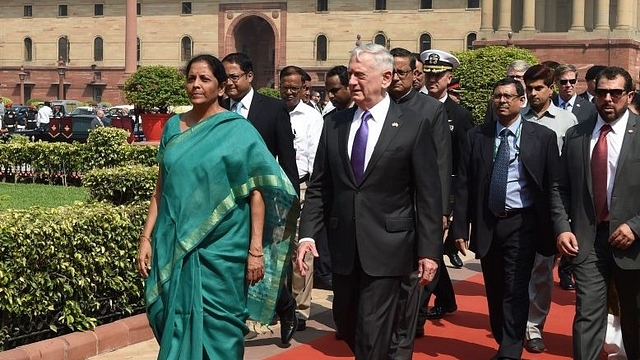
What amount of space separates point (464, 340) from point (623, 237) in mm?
1941

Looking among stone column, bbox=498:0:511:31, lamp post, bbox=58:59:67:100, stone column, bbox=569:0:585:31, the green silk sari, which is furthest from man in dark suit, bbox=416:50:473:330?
lamp post, bbox=58:59:67:100

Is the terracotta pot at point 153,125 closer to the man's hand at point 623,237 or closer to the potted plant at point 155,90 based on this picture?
the potted plant at point 155,90

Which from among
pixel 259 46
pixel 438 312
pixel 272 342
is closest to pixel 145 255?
pixel 272 342

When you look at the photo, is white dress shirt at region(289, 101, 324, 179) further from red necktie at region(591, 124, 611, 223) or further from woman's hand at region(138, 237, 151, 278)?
woman's hand at region(138, 237, 151, 278)

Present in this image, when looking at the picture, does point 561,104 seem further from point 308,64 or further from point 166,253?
point 308,64

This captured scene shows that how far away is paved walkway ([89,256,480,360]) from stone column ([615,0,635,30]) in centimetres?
4309

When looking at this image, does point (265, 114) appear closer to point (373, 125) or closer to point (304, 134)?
point (304, 134)

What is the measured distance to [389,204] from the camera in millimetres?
5160

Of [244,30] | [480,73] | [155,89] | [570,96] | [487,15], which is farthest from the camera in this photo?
[244,30]

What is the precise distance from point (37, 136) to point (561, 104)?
72.0ft

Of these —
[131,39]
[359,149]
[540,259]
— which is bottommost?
[540,259]

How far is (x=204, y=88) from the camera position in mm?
4809

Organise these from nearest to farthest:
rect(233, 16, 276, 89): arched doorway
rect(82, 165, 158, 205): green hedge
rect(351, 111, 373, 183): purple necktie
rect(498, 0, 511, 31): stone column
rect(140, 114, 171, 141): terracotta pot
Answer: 1. rect(351, 111, 373, 183): purple necktie
2. rect(82, 165, 158, 205): green hedge
3. rect(140, 114, 171, 141): terracotta pot
4. rect(498, 0, 511, 31): stone column
5. rect(233, 16, 276, 89): arched doorway

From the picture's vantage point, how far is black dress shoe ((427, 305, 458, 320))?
26.7 ft
